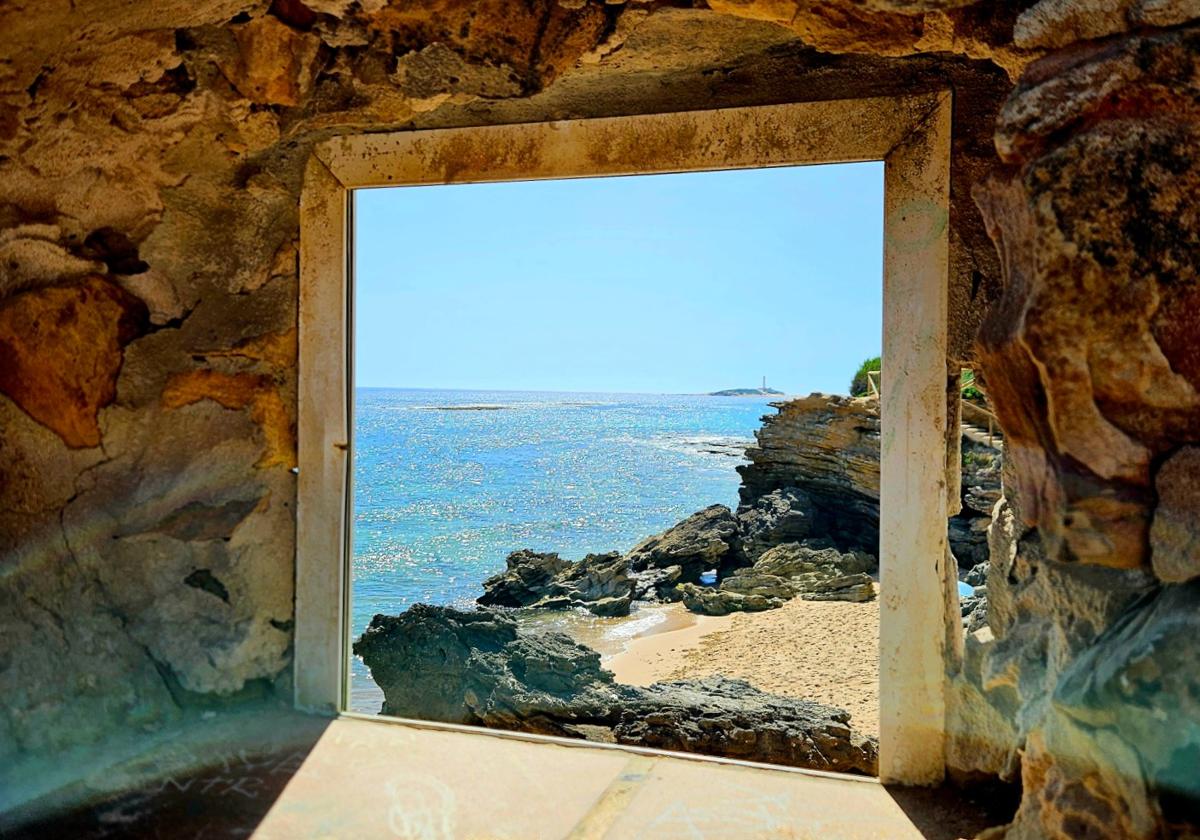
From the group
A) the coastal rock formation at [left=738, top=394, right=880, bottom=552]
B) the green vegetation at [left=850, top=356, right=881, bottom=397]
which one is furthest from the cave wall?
the green vegetation at [left=850, top=356, right=881, bottom=397]

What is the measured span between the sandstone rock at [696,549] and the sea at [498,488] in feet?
5.55

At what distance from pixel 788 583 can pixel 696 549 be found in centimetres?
248

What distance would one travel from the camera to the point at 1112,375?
1.23 metres

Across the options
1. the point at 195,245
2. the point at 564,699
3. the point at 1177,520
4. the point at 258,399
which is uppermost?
the point at 195,245

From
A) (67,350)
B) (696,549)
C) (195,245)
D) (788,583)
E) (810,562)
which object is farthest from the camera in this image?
(696,549)

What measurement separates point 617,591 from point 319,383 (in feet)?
30.6

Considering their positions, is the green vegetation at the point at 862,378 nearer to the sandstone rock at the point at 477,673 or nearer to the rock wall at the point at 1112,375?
the sandstone rock at the point at 477,673

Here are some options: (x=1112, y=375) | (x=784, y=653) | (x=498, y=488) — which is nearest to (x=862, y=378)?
(x=784, y=653)

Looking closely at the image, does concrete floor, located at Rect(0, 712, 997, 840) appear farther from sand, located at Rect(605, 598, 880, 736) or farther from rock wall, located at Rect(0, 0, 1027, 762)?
sand, located at Rect(605, 598, 880, 736)

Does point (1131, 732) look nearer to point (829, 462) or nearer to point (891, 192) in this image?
point (891, 192)

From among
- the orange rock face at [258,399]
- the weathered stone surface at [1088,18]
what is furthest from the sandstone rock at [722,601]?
the weathered stone surface at [1088,18]

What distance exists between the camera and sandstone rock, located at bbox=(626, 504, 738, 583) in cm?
1311

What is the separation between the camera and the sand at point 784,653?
24.0 feet

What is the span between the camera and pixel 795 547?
12016 millimetres
